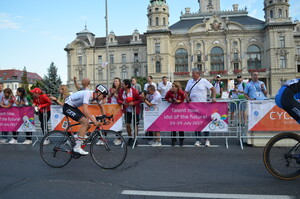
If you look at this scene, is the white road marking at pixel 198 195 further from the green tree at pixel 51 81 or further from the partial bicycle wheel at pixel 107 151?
the green tree at pixel 51 81

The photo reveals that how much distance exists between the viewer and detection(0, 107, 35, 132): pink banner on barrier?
9562 millimetres

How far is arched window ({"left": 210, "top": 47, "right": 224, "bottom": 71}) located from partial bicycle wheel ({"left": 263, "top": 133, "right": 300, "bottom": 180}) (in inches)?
2345

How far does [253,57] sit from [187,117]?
58578 millimetres

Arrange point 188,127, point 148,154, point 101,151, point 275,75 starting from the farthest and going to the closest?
1. point 275,75
2. point 188,127
3. point 148,154
4. point 101,151

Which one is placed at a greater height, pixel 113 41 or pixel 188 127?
pixel 113 41

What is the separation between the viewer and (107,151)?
5766 millimetres

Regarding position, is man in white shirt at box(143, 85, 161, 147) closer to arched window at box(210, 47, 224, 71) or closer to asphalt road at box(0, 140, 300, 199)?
asphalt road at box(0, 140, 300, 199)

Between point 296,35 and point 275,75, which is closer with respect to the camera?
point 275,75

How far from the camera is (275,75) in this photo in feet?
189

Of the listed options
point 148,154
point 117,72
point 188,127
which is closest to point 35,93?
point 148,154

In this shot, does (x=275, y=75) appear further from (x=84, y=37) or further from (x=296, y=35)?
(x=84, y=37)

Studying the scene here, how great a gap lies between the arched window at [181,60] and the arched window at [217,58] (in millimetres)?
5821

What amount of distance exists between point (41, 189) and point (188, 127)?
4.64 meters

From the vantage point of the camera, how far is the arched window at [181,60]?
63.9 meters
